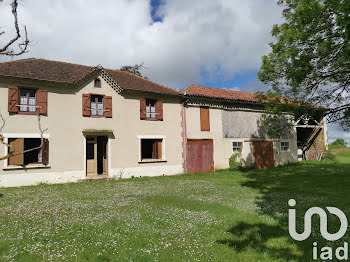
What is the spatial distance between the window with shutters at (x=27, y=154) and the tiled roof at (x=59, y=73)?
3.67 metres

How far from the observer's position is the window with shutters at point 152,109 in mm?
16516

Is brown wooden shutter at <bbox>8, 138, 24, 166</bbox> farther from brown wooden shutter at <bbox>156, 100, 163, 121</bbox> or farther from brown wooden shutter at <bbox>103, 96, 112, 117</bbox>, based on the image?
brown wooden shutter at <bbox>156, 100, 163, 121</bbox>

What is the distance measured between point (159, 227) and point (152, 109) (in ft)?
40.2

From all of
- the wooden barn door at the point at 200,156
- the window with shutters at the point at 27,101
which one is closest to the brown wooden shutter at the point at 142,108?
the wooden barn door at the point at 200,156

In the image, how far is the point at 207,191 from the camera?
10.4m

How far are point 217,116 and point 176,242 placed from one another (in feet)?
50.1

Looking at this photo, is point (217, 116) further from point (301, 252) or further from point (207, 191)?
point (301, 252)

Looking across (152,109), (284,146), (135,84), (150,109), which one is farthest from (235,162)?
(135,84)

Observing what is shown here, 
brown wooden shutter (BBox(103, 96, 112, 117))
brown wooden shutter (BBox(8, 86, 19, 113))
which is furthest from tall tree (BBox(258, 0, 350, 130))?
brown wooden shutter (BBox(8, 86, 19, 113))

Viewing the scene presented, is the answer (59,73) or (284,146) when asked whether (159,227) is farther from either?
(284,146)

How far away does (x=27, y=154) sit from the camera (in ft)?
44.0

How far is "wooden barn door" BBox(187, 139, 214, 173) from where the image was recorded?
17.8 m

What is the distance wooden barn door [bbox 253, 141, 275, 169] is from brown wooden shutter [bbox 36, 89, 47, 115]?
16.8 metres

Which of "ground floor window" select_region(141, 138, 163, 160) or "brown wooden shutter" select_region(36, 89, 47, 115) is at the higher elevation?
"brown wooden shutter" select_region(36, 89, 47, 115)
